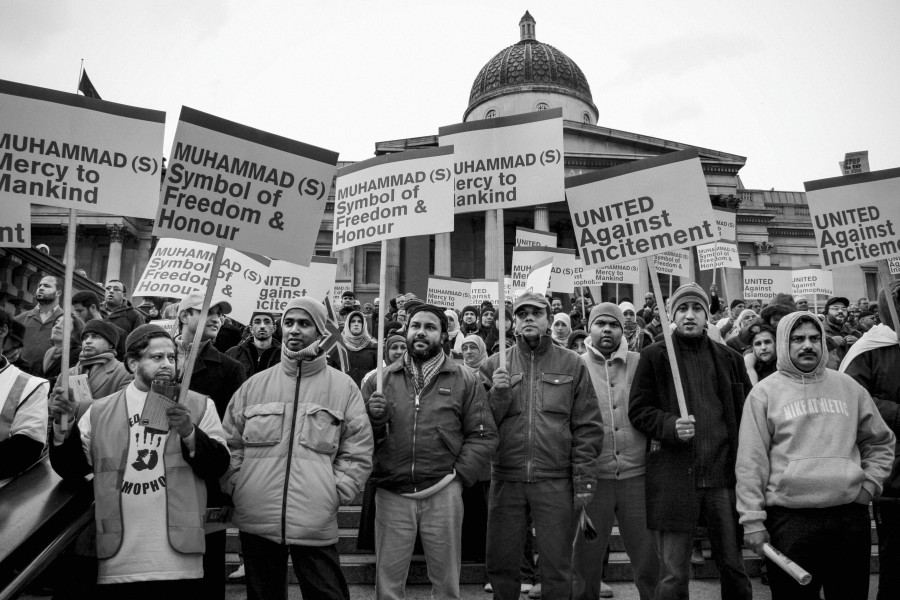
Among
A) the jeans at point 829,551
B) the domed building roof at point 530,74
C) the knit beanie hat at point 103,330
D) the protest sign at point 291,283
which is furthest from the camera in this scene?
the domed building roof at point 530,74

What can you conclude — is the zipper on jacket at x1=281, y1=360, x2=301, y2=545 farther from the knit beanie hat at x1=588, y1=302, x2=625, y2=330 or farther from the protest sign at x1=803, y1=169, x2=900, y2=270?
the protest sign at x1=803, y1=169, x2=900, y2=270

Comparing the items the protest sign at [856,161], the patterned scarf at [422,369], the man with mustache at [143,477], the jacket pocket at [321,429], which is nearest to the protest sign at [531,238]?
the patterned scarf at [422,369]

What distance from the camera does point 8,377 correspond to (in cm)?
386

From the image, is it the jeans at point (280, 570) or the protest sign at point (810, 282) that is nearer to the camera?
the jeans at point (280, 570)

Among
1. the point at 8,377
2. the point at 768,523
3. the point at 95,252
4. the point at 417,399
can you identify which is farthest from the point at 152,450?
the point at 95,252

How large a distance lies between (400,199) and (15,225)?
251 cm

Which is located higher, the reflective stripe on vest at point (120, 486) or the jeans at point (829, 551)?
the reflective stripe on vest at point (120, 486)

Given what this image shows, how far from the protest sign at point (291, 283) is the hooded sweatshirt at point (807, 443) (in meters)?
5.29

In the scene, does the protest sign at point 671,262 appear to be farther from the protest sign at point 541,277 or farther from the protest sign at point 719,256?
the protest sign at point 719,256

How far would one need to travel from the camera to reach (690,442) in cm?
465

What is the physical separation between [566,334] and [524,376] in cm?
336

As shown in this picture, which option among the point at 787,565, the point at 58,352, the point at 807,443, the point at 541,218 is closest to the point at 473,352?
the point at 58,352

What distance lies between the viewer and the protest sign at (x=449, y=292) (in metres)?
13.9

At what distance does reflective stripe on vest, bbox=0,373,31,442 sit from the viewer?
12.3ft
